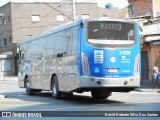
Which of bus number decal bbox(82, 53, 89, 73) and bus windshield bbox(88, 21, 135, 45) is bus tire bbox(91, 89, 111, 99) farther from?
bus windshield bbox(88, 21, 135, 45)

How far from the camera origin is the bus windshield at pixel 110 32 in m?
17.8

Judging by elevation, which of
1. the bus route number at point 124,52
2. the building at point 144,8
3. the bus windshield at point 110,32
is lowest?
the bus route number at point 124,52

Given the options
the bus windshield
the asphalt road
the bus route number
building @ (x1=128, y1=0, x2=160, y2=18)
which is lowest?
the asphalt road

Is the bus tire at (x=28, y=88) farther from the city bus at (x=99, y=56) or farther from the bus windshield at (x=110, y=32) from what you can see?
the bus windshield at (x=110, y=32)

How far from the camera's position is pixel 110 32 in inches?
706

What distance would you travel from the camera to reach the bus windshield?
17766 millimetres

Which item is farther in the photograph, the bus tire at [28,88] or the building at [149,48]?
the building at [149,48]

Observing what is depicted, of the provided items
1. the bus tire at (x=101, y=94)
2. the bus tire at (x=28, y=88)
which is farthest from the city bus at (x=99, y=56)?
the bus tire at (x=28, y=88)

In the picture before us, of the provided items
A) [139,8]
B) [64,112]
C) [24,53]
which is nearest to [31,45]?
[24,53]

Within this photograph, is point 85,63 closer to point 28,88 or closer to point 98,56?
point 98,56

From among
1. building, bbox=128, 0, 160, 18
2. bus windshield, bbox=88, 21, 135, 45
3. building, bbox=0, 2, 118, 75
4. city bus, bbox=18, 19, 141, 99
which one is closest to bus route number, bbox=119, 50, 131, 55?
city bus, bbox=18, 19, 141, 99

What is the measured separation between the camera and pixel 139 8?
4784 centimetres

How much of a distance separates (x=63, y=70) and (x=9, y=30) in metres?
54.7

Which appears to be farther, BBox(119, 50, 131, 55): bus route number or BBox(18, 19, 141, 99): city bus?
BBox(119, 50, 131, 55): bus route number
